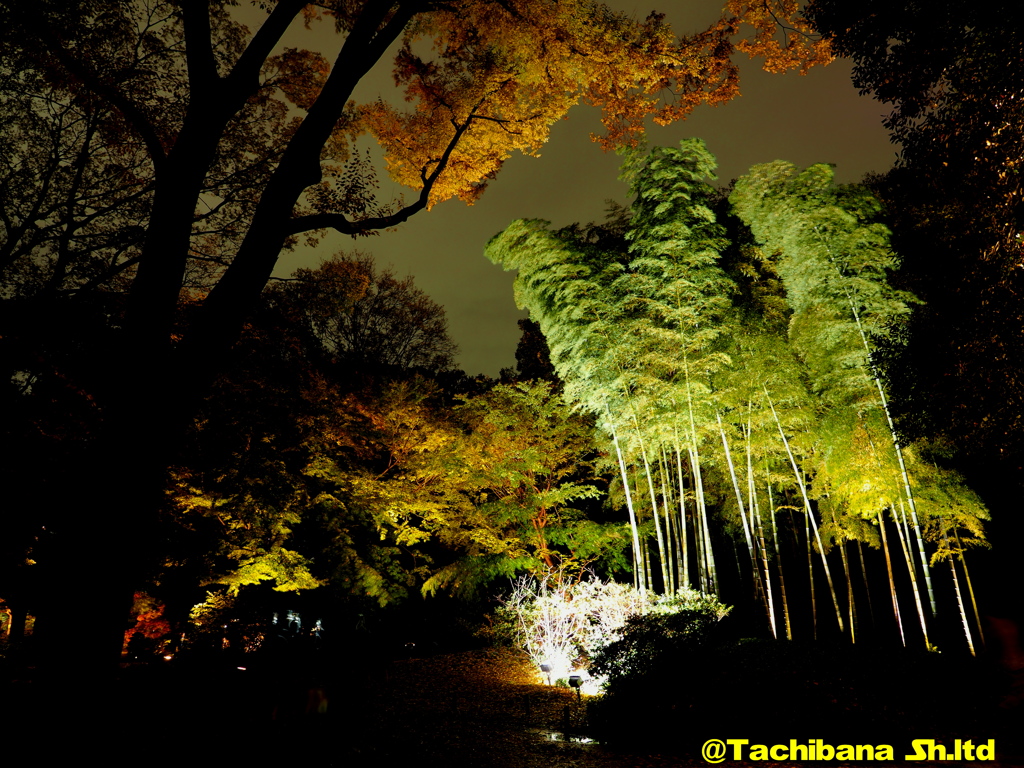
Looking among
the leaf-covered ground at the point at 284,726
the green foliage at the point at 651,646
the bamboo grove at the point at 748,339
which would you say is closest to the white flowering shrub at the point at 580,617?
the leaf-covered ground at the point at 284,726

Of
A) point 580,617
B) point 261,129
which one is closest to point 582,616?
point 580,617

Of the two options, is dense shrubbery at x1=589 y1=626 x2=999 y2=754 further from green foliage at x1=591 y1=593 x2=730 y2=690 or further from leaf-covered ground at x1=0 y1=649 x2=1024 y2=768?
leaf-covered ground at x1=0 y1=649 x2=1024 y2=768

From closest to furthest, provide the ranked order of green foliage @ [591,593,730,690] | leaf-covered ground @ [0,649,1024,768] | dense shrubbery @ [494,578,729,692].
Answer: leaf-covered ground @ [0,649,1024,768] < green foliage @ [591,593,730,690] < dense shrubbery @ [494,578,729,692]

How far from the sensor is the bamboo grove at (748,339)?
7633 millimetres

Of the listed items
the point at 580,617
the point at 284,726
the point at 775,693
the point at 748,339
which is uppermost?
the point at 748,339

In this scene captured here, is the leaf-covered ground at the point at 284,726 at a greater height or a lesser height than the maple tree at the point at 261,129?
lesser

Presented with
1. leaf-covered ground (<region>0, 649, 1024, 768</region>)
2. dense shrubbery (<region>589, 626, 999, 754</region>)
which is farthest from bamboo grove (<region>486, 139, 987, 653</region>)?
leaf-covered ground (<region>0, 649, 1024, 768</region>)

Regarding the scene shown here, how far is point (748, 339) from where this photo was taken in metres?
8.85

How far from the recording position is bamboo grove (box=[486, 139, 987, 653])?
7.63 meters

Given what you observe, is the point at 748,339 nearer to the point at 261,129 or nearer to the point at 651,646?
the point at 651,646

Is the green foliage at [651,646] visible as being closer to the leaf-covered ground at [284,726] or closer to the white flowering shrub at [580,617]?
the leaf-covered ground at [284,726]

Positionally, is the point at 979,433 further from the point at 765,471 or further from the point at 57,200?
the point at 57,200

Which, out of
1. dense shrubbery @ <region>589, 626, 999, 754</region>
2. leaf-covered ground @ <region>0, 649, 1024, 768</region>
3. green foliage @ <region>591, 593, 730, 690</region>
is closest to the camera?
leaf-covered ground @ <region>0, 649, 1024, 768</region>

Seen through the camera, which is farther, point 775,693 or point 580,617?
point 580,617
